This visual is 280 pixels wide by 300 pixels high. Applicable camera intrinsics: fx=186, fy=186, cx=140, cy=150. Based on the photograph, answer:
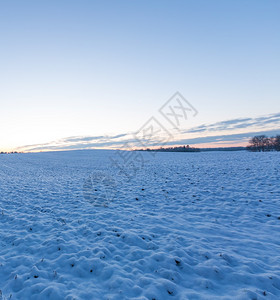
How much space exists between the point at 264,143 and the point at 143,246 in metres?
110

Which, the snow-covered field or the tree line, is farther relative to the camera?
the tree line

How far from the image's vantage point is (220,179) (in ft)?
55.4

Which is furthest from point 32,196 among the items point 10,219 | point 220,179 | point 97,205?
point 220,179

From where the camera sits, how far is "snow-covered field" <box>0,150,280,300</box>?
5012 mm

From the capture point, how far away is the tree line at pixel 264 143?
9251 cm

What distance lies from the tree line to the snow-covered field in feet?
321

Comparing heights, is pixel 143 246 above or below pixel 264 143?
above

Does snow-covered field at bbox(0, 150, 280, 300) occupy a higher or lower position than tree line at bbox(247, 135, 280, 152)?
higher

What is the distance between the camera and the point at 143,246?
700 centimetres

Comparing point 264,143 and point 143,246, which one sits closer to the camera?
point 143,246

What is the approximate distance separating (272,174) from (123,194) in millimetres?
13660

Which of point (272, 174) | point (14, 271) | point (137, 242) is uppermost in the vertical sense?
point (14, 271)

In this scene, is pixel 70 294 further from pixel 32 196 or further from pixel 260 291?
pixel 32 196

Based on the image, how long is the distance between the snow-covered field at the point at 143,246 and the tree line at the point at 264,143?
98.0 meters
